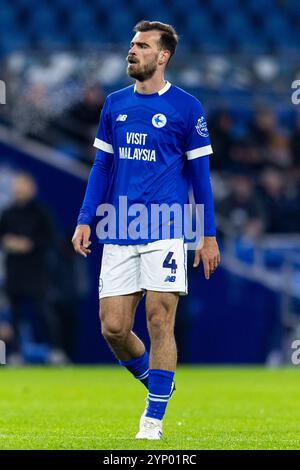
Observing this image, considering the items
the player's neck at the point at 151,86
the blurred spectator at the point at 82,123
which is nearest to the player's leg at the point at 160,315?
the player's neck at the point at 151,86

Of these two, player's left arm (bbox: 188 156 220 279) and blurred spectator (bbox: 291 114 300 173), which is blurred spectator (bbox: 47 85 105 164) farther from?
player's left arm (bbox: 188 156 220 279)

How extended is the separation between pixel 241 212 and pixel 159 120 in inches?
360

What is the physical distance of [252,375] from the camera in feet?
44.2

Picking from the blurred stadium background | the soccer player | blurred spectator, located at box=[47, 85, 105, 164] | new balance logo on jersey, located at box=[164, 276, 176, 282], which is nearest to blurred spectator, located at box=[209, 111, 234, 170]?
the blurred stadium background

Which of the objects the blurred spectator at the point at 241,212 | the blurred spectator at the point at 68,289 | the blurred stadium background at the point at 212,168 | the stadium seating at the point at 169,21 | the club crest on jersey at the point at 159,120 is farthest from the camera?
the stadium seating at the point at 169,21

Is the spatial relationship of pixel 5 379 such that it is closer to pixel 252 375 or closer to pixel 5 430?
Answer: pixel 252 375

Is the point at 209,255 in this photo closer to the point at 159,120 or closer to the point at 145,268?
the point at 145,268

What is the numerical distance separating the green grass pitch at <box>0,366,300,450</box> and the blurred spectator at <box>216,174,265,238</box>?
2.01m

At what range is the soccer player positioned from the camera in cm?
658

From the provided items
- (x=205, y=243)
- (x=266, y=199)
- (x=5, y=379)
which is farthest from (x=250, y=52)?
(x=205, y=243)

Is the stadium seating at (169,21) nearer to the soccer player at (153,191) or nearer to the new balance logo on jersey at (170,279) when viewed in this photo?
the soccer player at (153,191)

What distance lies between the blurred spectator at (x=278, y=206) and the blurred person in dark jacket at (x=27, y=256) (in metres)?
3.12

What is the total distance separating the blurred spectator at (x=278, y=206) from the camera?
636 inches
